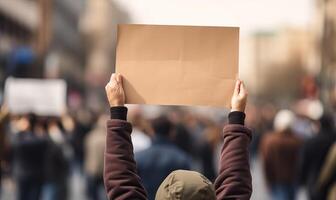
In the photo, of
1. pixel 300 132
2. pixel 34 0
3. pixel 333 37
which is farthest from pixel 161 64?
pixel 333 37

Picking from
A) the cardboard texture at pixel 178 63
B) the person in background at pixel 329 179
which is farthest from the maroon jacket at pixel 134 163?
the person in background at pixel 329 179

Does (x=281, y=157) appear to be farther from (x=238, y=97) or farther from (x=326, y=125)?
(x=238, y=97)

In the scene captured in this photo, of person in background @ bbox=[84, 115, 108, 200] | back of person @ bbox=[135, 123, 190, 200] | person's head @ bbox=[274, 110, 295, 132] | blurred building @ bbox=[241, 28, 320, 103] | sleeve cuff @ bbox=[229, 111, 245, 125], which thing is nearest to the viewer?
sleeve cuff @ bbox=[229, 111, 245, 125]

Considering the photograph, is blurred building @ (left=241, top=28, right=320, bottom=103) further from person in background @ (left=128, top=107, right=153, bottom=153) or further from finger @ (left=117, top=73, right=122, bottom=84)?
finger @ (left=117, top=73, right=122, bottom=84)

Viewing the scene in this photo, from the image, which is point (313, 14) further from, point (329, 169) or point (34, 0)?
point (329, 169)

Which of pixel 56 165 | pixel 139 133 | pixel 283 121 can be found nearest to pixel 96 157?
pixel 56 165

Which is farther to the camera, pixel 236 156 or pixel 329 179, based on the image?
pixel 329 179

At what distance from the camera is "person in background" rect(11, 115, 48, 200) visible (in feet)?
40.0

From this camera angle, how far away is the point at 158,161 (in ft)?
26.1

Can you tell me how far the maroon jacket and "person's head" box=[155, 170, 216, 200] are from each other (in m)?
0.35

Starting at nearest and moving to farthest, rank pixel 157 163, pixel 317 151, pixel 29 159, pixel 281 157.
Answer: pixel 157 163 → pixel 317 151 → pixel 29 159 → pixel 281 157

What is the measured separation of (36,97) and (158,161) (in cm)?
595

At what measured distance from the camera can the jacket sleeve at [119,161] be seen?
4.05 metres

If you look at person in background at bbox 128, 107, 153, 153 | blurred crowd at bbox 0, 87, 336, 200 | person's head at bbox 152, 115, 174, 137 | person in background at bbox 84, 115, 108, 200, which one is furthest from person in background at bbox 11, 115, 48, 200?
person's head at bbox 152, 115, 174, 137
